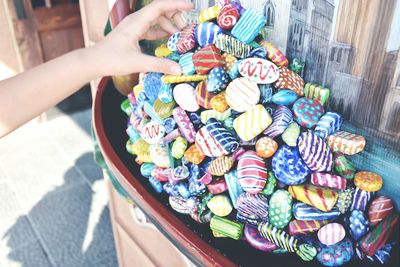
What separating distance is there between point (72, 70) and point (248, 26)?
25 cm

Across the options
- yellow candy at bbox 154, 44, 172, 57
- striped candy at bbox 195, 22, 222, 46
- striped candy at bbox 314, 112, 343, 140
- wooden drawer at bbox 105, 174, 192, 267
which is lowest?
wooden drawer at bbox 105, 174, 192, 267

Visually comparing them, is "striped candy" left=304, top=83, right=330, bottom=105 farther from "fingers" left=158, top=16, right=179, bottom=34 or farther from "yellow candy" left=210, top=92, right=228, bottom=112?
"fingers" left=158, top=16, right=179, bottom=34

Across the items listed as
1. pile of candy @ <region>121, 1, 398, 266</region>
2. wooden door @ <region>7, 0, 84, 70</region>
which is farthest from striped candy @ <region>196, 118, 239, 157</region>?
wooden door @ <region>7, 0, 84, 70</region>

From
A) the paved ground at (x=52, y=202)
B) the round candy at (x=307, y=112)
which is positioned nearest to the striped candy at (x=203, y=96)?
the round candy at (x=307, y=112)

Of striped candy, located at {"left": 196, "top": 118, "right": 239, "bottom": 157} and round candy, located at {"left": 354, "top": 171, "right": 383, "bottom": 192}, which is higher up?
striped candy, located at {"left": 196, "top": 118, "right": 239, "bottom": 157}

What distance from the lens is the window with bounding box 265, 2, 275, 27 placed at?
49cm

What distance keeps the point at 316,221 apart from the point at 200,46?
261mm

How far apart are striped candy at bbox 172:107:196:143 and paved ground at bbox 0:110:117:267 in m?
1.11

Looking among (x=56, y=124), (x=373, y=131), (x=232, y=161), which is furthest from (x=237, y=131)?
(x=56, y=124)

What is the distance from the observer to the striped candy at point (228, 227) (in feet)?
1.40

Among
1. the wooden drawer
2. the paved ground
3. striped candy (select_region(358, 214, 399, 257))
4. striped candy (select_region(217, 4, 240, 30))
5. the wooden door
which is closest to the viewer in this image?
striped candy (select_region(358, 214, 399, 257))

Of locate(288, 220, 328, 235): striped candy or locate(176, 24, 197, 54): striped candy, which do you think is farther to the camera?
locate(176, 24, 197, 54): striped candy

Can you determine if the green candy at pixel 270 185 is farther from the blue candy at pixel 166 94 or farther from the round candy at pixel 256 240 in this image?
the blue candy at pixel 166 94

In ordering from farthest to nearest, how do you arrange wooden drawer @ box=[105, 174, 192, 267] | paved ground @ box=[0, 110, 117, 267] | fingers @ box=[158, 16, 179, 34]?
1. paved ground @ box=[0, 110, 117, 267]
2. wooden drawer @ box=[105, 174, 192, 267]
3. fingers @ box=[158, 16, 179, 34]
